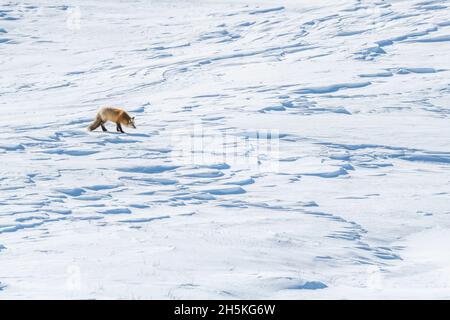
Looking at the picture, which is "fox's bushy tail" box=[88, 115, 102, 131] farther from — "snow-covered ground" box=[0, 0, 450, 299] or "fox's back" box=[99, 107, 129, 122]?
"snow-covered ground" box=[0, 0, 450, 299]

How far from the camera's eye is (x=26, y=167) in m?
14.2

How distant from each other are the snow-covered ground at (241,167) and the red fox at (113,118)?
0.44m

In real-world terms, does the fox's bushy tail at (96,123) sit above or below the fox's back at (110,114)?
below

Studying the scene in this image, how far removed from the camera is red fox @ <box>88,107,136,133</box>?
17109mm

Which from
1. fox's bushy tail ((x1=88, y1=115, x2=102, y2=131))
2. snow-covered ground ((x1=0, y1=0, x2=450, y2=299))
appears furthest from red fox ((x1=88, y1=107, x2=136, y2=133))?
snow-covered ground ((x1=0, y1=0, x2=450, y2=299))

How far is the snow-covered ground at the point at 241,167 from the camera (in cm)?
837

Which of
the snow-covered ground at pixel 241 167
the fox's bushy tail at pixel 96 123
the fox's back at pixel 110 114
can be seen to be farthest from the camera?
the fox's bushy tail at pixel 96 123

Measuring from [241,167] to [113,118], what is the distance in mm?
3766

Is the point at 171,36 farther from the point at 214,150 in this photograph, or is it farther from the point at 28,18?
the point at 214,150

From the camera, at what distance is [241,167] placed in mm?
14742

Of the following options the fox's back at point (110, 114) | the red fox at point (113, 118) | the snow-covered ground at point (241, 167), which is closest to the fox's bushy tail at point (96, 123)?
the red fox at point (113, 118)

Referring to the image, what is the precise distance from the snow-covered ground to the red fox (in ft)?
1.43

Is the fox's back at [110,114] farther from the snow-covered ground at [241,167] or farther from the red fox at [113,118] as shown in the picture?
the snow-covered ground at [241,167]
